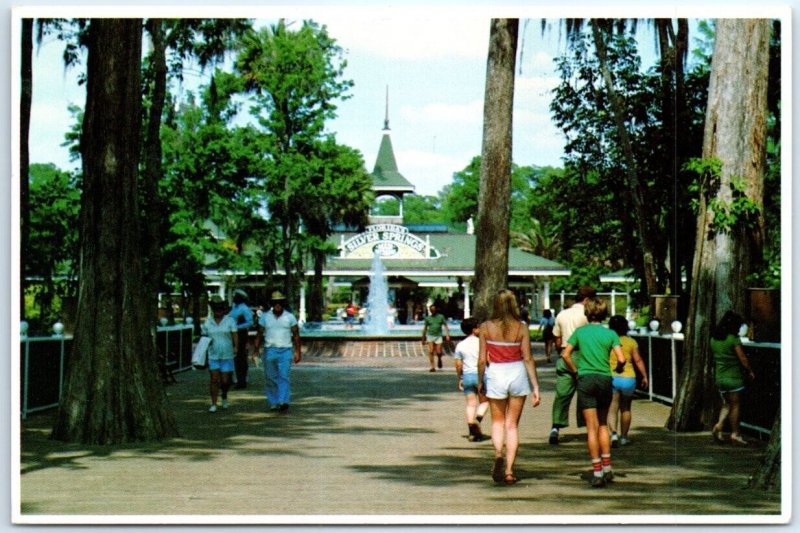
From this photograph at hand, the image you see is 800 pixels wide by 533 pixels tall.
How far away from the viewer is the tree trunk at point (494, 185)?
49.3ft

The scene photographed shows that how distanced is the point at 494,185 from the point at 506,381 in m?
5.65

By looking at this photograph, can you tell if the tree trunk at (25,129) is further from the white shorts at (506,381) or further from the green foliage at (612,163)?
the green foliage at (612,163)

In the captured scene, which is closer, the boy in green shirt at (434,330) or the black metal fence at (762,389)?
the black metal fence at (762,389)

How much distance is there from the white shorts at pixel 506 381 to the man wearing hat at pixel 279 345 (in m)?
5.02

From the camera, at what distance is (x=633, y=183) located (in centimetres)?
2155

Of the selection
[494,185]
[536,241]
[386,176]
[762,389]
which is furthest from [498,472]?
[536,241]

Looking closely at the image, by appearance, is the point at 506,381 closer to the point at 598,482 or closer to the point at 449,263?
the point at 598,482

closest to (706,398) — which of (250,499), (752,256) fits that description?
(752,256)

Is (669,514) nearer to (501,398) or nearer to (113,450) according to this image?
(501,398)

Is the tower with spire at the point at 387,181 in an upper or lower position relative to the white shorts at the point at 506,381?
upper

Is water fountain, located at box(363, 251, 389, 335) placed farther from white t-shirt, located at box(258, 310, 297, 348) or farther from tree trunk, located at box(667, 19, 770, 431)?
tree trunk, located at box(667, 19, 770, 431)

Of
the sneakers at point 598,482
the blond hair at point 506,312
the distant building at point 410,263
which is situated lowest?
the sneakers at point 598,482

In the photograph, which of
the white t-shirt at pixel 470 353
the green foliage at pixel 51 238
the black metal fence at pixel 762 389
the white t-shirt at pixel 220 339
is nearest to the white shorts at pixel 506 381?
the black metal fence at pixel 762 389

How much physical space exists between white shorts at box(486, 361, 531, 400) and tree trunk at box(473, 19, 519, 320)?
16.2 feet
